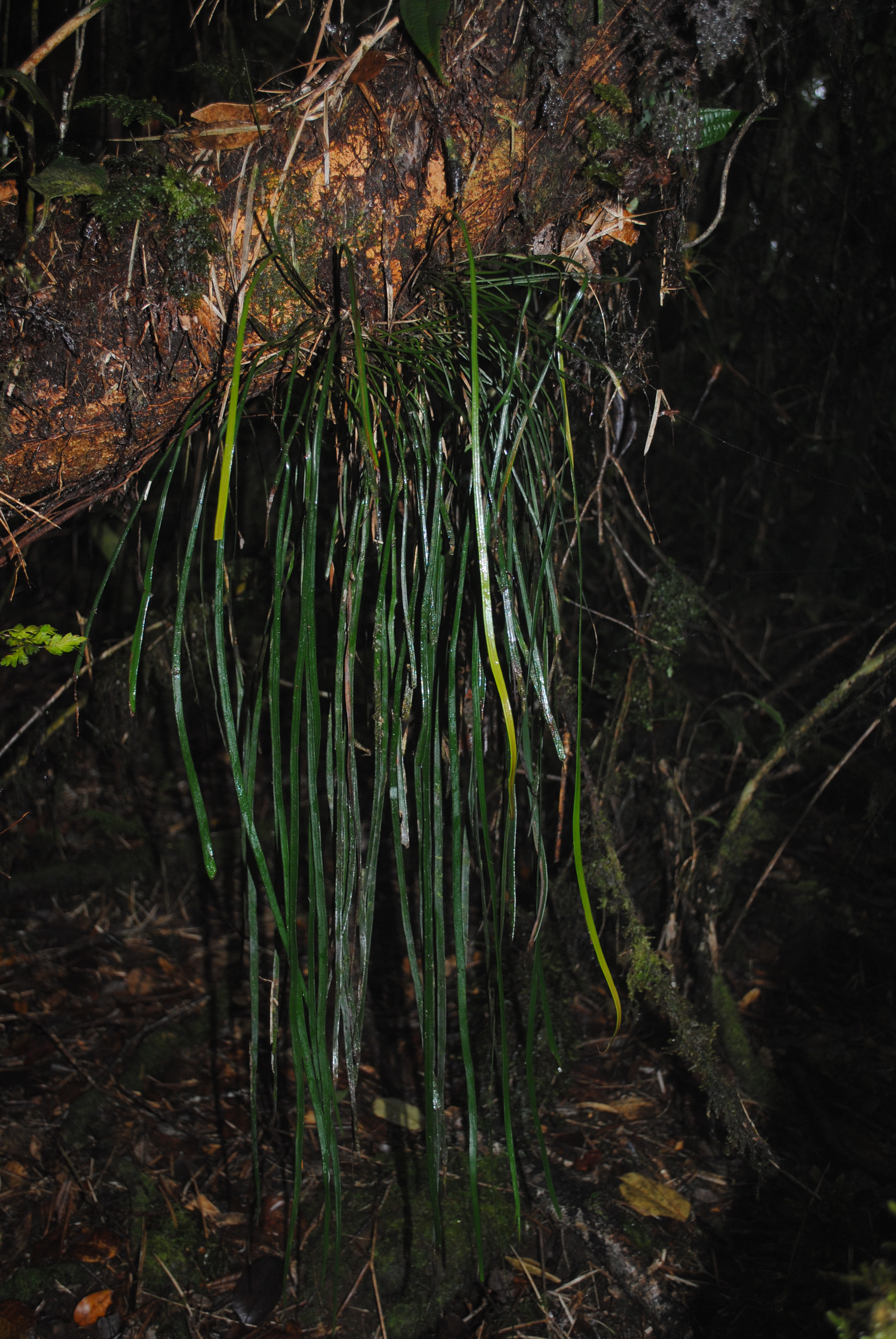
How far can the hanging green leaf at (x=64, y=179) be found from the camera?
814 millimetres

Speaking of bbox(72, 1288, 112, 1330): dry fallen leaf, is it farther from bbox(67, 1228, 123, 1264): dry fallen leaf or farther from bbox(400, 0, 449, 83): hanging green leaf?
bbox(400, 0, 449, 83): hanging green leaf

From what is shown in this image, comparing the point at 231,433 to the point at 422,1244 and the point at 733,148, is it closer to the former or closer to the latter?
the point at 733,148

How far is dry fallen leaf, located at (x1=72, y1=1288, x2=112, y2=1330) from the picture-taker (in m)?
1.26

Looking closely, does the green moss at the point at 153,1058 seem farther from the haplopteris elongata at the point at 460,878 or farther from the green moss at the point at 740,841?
the green moss at the point at 740,841

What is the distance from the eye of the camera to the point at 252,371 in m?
0.90

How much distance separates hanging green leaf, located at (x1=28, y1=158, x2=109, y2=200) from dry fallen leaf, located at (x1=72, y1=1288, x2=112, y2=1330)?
1.57 m

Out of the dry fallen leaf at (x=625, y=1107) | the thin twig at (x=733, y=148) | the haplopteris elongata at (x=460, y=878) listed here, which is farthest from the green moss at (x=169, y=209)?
the dry fallen leaf at (x=625, y=1107)

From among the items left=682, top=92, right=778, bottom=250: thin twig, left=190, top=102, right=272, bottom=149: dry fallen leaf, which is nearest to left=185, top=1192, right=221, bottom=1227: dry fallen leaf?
left=190, top=102, right=272, bottom=149: dry fallen leaf

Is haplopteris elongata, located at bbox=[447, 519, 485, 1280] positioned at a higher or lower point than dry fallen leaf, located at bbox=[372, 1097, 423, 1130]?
higher

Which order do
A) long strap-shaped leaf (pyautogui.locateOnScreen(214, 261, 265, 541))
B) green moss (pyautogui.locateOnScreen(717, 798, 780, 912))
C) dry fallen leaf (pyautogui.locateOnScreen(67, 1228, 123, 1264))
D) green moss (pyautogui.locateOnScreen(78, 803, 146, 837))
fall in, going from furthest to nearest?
green moss (pyautogui.locateOnScreen(78, 803, 146, 837)) → green moss (pyautogui.locateOnScreen(717, 798, 780, 912)) → dry fallen leaf (pyautogui.locateOnScreen(67, 1228, 123, 1264)) → long strap-shaped leaf (pyautogui.locateOnScreen(214, 261, 265, 541))

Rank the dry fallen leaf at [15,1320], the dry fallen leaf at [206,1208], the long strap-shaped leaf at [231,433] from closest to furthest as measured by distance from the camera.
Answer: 1. the long strap-shaped leaf at [231,433]
2. the dry fallen leaf at [15,1320]
3. the dry fallen leaf at [206,1208]

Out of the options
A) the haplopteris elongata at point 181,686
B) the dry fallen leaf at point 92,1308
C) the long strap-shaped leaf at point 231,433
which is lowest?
the dry fallen leaf at point 92,1308

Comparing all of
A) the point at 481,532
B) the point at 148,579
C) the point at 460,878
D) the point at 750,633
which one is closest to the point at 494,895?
the point at 460,878

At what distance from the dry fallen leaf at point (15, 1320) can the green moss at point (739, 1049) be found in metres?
1.37
